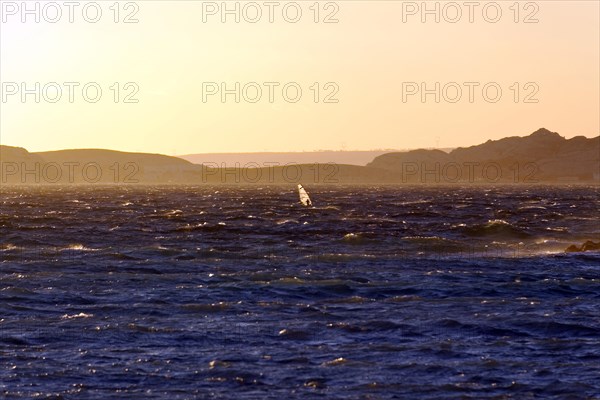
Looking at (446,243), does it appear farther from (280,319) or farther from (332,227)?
(280,319)

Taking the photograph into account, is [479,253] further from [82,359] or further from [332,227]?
[82,359]

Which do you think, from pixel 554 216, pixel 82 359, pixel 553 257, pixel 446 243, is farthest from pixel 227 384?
pixel 554 216

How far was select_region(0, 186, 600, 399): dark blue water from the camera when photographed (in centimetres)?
2120

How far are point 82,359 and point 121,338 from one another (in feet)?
8.76

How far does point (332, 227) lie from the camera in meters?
72.3

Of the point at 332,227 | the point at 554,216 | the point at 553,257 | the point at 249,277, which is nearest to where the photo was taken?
the point at 249,277

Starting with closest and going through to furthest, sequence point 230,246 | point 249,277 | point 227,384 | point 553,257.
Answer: point 227,384, point 249,277, point 553,257, point 230,246

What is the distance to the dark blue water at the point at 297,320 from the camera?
21.2 m

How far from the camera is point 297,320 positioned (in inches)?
1126

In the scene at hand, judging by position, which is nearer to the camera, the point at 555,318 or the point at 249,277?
the point at 555,318

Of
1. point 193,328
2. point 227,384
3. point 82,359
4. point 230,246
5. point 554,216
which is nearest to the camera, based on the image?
point 227,384

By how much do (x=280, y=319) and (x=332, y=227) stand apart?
4357 centimetres

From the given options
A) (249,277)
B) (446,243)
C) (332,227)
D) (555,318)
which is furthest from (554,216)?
(555,318)

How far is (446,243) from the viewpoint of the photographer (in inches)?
2276
